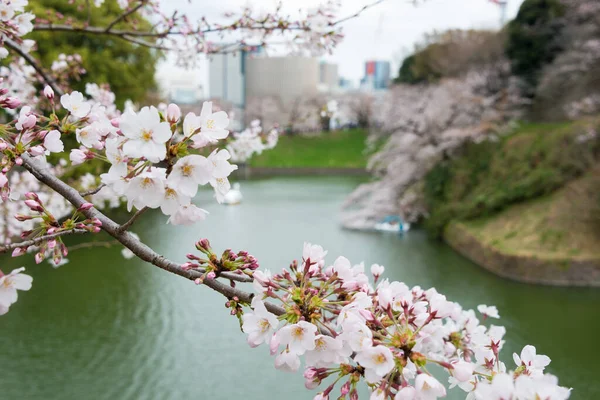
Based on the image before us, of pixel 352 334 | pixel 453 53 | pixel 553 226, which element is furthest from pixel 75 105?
pixel 453 53

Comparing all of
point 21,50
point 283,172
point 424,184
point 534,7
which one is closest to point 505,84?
point 534,7

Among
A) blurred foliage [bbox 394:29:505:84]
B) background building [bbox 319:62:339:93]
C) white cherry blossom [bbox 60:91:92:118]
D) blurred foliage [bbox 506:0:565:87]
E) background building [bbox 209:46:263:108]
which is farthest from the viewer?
background building [bbox 319:62:339:93]

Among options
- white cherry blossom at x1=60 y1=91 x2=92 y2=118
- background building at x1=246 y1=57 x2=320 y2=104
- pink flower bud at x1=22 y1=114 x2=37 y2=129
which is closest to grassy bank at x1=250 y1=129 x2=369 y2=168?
background building at x1=246 y1=57 x2=320 y2=104

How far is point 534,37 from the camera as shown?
13297 millimetres

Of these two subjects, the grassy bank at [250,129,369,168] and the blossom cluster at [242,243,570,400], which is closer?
the blossom cluster at [242,243,570,400]

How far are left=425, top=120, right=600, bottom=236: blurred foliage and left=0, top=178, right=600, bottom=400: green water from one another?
3.65 feet

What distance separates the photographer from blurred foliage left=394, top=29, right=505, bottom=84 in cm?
1520

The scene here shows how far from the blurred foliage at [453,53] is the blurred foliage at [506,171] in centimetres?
548

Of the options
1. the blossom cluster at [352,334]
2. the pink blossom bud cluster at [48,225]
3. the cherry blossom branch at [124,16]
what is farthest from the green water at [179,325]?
the pink blossom bud cluster at [48,225]

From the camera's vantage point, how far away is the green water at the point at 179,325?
430cm

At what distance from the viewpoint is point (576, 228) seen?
7.23m

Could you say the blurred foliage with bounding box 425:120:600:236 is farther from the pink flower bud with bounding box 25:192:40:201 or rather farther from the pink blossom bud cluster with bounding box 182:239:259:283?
the pink flower bud with bounding box 25:192:40:201

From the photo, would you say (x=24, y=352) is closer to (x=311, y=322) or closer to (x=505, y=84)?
(x=311, y=322)

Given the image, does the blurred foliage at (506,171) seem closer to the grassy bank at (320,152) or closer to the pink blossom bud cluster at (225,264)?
the pink blossom bud cluster at (225,264)
